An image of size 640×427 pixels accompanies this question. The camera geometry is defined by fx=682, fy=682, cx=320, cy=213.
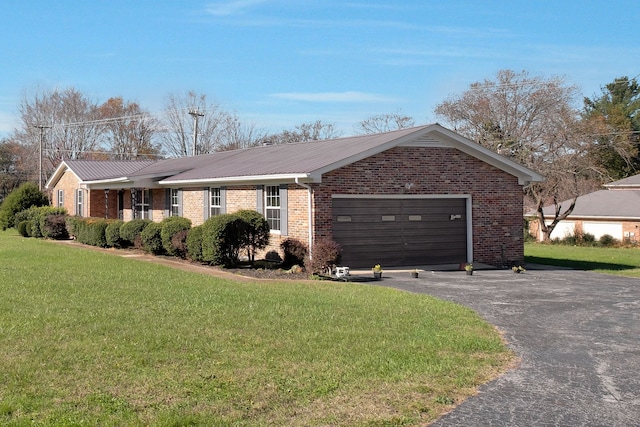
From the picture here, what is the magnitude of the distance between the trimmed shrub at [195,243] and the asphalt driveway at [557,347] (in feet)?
19.0

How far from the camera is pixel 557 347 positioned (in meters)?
8.77

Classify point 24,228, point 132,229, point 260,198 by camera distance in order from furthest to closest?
1. point 24,228
2. point 132,229
3. point 260,198

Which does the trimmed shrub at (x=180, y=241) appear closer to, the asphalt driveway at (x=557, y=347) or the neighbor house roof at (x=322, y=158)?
the neighbor house roof at (x=322, y=158)

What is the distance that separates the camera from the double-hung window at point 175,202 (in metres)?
26.4

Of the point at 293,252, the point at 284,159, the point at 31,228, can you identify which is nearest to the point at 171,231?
the point at 284,159

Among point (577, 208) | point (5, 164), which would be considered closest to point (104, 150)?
point (5, 164)

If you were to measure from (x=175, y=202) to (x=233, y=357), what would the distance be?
19.7 meters

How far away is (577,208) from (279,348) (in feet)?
126

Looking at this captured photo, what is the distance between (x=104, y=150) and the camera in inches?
2445

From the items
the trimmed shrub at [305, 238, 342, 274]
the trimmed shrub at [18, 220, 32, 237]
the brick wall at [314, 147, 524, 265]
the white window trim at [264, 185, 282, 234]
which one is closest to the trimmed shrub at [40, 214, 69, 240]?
the trimmed shrub at [18, 220, 32, 237]

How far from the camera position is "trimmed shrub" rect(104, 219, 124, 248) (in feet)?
82.2

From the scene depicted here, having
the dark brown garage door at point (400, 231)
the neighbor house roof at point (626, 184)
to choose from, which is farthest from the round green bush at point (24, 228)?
the neighbor house roof at point (626, 184)

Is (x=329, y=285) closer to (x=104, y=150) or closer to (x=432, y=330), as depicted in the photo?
A: (x=432, y=330)

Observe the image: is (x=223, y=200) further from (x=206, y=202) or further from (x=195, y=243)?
(x=195, y=243)
